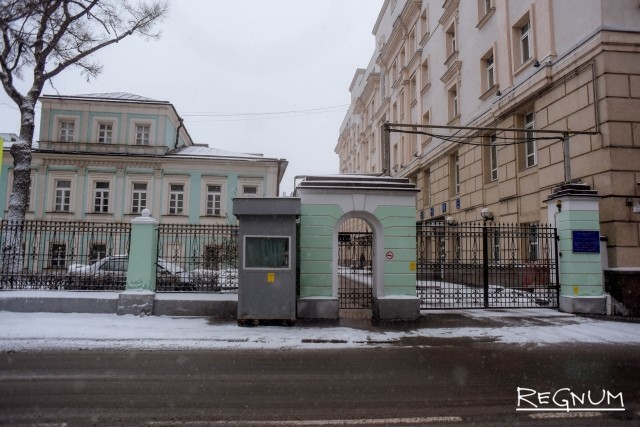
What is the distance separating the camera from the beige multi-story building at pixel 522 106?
39.7 ft

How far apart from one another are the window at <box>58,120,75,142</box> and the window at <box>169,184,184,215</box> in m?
8.22

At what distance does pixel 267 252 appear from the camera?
1026cm

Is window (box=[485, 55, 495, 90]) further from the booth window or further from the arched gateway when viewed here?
the booth window

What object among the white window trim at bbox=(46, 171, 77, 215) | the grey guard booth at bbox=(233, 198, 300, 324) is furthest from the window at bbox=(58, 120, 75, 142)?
the grey guard booth at bbox=(233, 198, 300, 324)

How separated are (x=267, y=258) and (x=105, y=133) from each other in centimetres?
2673

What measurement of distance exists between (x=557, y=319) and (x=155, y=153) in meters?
27.4

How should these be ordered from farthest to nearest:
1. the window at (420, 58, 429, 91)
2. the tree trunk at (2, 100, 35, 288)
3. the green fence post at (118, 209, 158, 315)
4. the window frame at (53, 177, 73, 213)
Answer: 1. the window frame at (53, 177, 73, 213)
2. the window at (420, 58, 429, 91)
3. the tree trunk at (2, 100, 35, 288)
4. the green fence post at (118, 209, 158, 315)

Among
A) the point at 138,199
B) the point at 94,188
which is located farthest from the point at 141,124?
the point at 138,199

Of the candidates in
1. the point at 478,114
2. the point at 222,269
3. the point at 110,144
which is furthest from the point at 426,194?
the point at 110,144

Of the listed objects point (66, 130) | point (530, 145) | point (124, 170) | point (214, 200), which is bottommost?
point (214, 200)

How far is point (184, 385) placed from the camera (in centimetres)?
556

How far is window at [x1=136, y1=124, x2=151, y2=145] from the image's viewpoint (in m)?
31.9

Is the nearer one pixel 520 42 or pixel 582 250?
pixel 582 250

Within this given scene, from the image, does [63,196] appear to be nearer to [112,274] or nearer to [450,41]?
[112,274]
